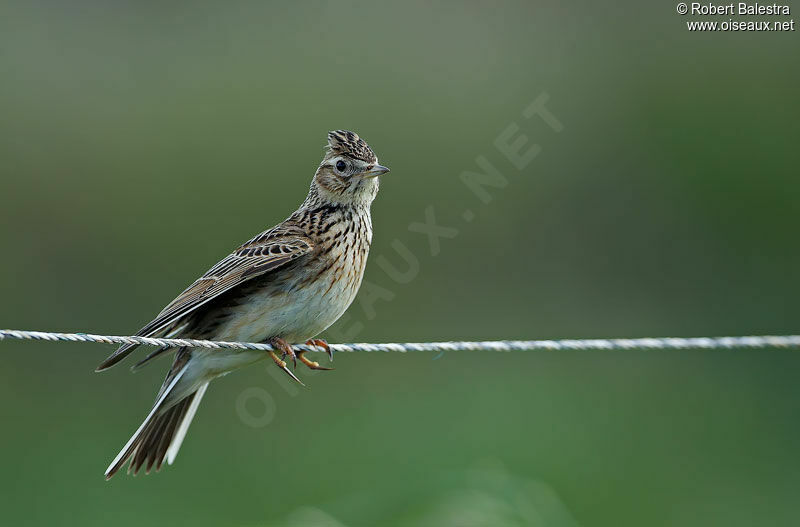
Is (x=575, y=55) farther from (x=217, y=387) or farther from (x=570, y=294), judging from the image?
(x=217, y=387)

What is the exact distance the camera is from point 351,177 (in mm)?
7855

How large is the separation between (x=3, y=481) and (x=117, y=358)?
166 inches

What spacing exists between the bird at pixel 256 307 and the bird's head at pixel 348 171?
13cm

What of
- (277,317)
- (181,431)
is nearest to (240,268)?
(277,317)

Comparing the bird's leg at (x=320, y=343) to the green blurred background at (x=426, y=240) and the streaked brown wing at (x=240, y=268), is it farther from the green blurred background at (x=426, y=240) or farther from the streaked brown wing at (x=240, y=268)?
the green blurred background at (x=426, y=240)

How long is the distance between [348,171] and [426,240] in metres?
4.77

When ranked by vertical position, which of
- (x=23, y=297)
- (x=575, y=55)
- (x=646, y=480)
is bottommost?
(x=646, y=480)

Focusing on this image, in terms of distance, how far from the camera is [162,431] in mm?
7637

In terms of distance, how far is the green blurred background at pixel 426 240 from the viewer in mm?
10570

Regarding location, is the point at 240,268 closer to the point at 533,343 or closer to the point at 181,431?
the point at 181,431

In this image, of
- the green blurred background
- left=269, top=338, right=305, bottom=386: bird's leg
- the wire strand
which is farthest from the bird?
the green blurred background

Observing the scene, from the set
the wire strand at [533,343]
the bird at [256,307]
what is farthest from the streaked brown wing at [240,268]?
the wire strand at [533,343]

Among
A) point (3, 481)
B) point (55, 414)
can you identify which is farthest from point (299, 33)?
point (3, 481)

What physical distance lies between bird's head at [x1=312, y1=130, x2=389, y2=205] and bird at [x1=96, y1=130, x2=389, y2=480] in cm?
13
